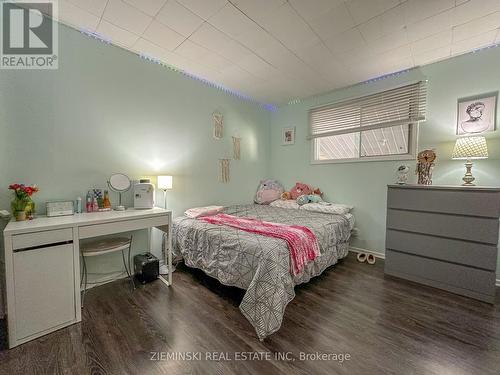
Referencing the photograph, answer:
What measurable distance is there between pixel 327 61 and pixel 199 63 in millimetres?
1588

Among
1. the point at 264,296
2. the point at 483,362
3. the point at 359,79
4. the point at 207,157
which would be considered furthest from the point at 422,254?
the point at 207,157

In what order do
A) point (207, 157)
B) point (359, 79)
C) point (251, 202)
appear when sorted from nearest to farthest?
point (359, 79) → point (207, 157) → point (251, 202)

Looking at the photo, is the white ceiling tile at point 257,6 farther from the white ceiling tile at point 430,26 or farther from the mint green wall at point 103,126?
the mint green wall at point 103,126

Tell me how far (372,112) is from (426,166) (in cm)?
112

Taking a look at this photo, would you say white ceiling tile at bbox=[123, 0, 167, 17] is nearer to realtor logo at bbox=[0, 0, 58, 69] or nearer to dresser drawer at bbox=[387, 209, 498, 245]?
realtor logo at bbox=[0, 0, 58, 69]

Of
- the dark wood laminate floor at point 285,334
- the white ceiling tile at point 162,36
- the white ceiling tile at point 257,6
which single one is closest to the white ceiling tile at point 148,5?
the white ceiling tile at point 162,36

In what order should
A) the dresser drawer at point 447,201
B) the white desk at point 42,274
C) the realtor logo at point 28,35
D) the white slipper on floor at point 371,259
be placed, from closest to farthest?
the white desk at point 42,274, the realtor logo at point 28,35, the dresser drawer at point 447,201, the white slipper on floor at point 371,259

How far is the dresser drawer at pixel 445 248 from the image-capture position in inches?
76.0

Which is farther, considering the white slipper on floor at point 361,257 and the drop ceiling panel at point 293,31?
the white slipper on floor at point 361,257

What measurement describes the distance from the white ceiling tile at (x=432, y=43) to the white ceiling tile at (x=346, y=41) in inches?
21.6

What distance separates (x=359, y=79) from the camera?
119 inches

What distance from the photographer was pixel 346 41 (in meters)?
2.18

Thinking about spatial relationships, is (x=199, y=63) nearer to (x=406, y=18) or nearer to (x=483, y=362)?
(x=406, y=18)

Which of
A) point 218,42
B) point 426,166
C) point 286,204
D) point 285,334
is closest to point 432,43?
point 426,166
